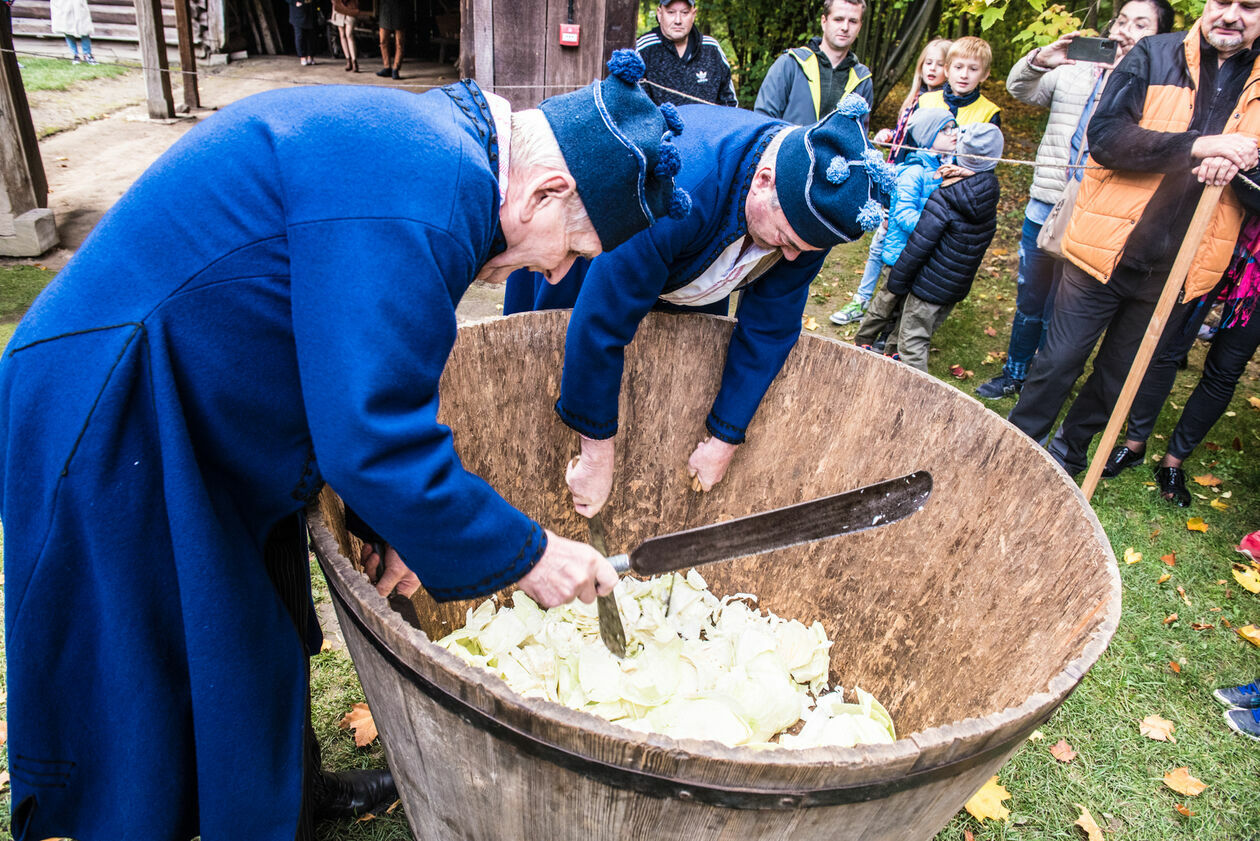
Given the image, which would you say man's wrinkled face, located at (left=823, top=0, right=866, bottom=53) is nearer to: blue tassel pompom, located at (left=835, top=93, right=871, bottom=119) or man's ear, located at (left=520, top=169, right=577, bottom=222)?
blue tassel pompom, located at (left=835, top=93, right=871, bottom=119)

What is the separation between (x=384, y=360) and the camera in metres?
1.03

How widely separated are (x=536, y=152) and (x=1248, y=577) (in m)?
3.99

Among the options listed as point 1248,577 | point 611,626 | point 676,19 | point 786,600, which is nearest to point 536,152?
point 611,626

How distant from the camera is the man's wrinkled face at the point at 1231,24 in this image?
2.79 metres

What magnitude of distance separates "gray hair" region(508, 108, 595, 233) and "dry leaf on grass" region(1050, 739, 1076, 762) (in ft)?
8.41

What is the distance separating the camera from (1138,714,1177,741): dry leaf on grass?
275 cm

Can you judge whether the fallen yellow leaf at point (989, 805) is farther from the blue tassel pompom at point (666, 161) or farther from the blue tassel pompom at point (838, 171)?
the blue tassel pompom at point (666, 161)

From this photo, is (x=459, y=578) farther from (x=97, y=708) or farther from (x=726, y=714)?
(x=726, y=714)

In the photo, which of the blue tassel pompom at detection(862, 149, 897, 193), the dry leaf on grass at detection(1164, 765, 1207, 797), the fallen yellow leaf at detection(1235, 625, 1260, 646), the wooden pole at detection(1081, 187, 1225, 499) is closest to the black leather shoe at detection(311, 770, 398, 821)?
the blue tassel pompom at detection(862, 149, 897, 193)

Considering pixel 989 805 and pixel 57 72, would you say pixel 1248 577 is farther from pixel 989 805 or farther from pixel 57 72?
pixel 57 72

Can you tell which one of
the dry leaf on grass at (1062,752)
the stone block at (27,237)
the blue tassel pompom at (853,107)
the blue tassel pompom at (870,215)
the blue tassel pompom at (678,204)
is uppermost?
the blue tassel pompom at (853,107)

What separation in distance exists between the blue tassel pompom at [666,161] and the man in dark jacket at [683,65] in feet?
14.4

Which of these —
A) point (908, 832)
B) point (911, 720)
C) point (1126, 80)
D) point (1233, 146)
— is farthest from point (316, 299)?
point (1126, 80)

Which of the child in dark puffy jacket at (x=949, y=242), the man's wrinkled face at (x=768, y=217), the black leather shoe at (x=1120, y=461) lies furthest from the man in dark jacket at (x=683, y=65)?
the man's wrinkled face at (x=768, y=217)
